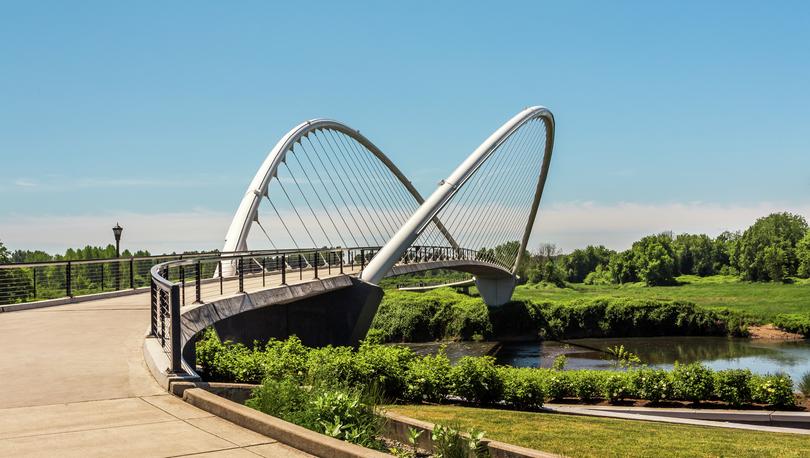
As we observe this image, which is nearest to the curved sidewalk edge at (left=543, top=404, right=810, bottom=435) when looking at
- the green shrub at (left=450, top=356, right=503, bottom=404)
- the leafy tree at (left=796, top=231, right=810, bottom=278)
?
the green shrub at (left=450, top=356, right=503, bottom=404)

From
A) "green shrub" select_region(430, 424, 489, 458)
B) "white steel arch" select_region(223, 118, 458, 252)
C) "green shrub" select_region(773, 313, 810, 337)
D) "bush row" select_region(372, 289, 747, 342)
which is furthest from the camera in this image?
"bush row" select_region(372, 289, 747, 342)

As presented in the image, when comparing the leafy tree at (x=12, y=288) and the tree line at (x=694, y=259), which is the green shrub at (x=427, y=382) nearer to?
the leafy tree at (x=12, y=288)

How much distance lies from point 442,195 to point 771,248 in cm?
9127

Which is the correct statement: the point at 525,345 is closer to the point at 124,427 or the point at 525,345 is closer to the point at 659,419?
the point at 659,419

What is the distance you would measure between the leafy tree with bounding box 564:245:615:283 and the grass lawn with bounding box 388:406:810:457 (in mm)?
148100

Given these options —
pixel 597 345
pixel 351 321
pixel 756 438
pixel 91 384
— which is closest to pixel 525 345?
pixel 597 345

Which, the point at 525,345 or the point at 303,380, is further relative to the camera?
the point at 525,345

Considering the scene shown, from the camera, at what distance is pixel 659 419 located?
16.6m

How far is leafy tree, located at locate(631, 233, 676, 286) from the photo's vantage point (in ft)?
386

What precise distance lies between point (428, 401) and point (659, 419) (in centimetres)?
A: 513

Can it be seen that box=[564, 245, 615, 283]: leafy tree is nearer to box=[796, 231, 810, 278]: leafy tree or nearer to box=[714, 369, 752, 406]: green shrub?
box=[796, 231, 810, 278]: leafy tree

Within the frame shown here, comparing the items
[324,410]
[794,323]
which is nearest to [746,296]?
[794,323]

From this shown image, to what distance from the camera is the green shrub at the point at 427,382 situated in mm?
14984

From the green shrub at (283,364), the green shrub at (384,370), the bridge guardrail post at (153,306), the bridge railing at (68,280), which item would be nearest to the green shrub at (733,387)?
the green shrub at (384,370)
